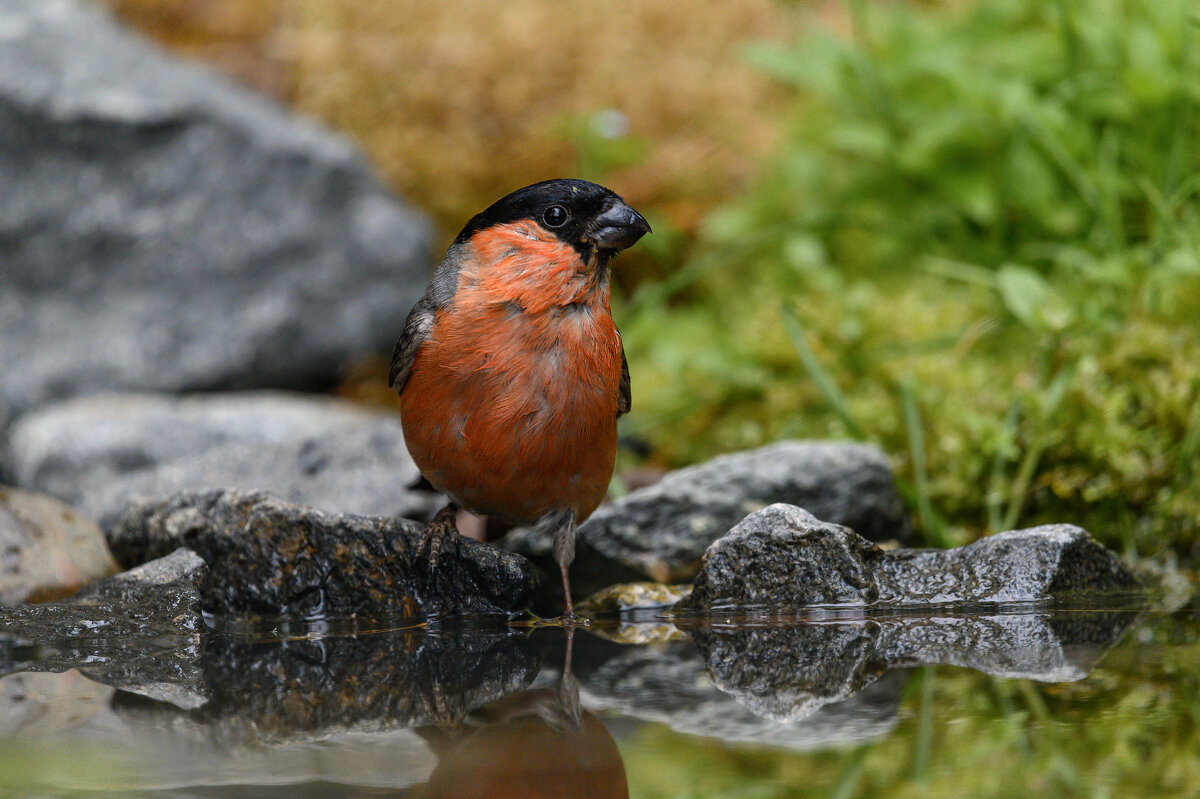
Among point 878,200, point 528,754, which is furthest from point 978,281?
point 528,754

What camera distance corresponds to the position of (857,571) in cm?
279

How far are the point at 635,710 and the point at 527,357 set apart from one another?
3.85 feet

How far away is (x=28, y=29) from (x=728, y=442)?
4.66 m

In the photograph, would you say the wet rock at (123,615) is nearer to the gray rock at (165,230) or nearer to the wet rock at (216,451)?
the wet rock at (216,451)

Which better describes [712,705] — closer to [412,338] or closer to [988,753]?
[988,753]

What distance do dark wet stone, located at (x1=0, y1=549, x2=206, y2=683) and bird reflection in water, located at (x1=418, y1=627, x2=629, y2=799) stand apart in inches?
44.2

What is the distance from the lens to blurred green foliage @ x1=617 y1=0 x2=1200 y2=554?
362 centimetres

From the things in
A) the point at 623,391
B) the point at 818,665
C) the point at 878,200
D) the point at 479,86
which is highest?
the point at 479,86

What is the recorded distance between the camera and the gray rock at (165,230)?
590 cm

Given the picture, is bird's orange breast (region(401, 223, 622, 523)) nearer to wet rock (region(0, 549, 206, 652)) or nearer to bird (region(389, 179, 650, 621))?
bird (region(389, 179, 650, 621))

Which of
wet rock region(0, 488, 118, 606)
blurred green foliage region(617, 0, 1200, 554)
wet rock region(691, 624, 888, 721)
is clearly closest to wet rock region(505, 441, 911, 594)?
blurred green foliage region(617, 0, 1200, 554)

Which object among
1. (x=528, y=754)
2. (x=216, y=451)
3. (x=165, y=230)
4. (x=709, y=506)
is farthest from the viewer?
(x=165, y=230)

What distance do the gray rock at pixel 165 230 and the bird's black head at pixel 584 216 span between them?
3771 mm

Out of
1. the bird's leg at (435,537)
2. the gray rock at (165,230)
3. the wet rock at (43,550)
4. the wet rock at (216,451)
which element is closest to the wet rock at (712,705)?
the bird's leg at (435,537)
